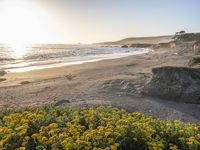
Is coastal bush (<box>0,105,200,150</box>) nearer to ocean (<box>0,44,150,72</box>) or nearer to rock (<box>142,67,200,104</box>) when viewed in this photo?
rock (<box>142,67,200,104</box>)

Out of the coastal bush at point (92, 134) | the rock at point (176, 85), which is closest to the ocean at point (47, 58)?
the rock at point (176, 85)

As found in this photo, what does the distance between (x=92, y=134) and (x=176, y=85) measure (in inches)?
289

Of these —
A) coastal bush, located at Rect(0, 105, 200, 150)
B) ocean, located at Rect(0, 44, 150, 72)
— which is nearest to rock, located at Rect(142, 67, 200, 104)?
coastal bush, located at Rect(0, 105, 200, 150)

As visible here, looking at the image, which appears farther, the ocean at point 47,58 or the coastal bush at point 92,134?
the ocean at point 47,58

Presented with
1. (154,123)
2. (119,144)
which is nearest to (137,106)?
(154,123)

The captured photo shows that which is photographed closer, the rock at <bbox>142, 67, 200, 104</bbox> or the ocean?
the rock at <bbox>142, 67, 200, 104</bbox>

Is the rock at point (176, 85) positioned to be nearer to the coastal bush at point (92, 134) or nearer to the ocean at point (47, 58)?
the coastal bush at point (92, 134)

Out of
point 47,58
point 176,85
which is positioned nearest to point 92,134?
point 176,85

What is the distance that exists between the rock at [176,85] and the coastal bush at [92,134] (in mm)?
5376

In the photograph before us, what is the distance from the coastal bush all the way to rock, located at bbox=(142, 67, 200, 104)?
538 centimetres

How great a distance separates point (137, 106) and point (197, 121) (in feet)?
6.76

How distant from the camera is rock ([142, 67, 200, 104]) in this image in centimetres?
1188

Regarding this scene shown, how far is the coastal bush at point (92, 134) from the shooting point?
5.26m

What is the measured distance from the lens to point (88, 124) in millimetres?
6562
